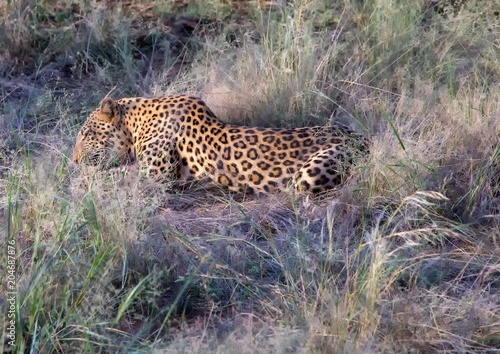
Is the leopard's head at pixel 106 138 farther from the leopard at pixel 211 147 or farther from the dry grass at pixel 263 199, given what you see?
the dry grass at pixel 263 199

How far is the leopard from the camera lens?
643 cm

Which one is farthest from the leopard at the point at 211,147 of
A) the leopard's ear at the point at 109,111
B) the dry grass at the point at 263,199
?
the dry grass at the point at 263,199


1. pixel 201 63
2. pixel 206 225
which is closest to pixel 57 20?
pixel 201 63

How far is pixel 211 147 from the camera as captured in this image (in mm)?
6898

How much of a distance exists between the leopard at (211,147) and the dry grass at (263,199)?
16 centimetres

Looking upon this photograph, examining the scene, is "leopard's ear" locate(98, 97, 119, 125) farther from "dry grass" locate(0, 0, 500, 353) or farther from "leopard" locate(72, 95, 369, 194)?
"dry grass" locate(0, 0, 500, 353)

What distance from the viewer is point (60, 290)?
14.8 ft

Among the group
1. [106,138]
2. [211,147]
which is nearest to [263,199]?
[211,147]

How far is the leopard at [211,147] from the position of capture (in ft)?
21.1

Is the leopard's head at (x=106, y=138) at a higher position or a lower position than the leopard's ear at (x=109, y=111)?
lower

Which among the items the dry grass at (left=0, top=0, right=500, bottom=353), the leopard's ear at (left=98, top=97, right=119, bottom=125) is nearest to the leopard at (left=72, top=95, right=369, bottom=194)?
the leopard's ear at (left=98, top=97, right=119, bottom=125)

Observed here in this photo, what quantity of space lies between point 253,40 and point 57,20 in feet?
7.31

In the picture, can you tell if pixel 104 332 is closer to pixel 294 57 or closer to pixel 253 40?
pixel 294 57

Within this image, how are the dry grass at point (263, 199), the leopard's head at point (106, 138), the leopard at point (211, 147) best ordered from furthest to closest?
the leopard's head at point (106, 138), the leopard at point (211, 147), the dry grass at point (263, 199)
